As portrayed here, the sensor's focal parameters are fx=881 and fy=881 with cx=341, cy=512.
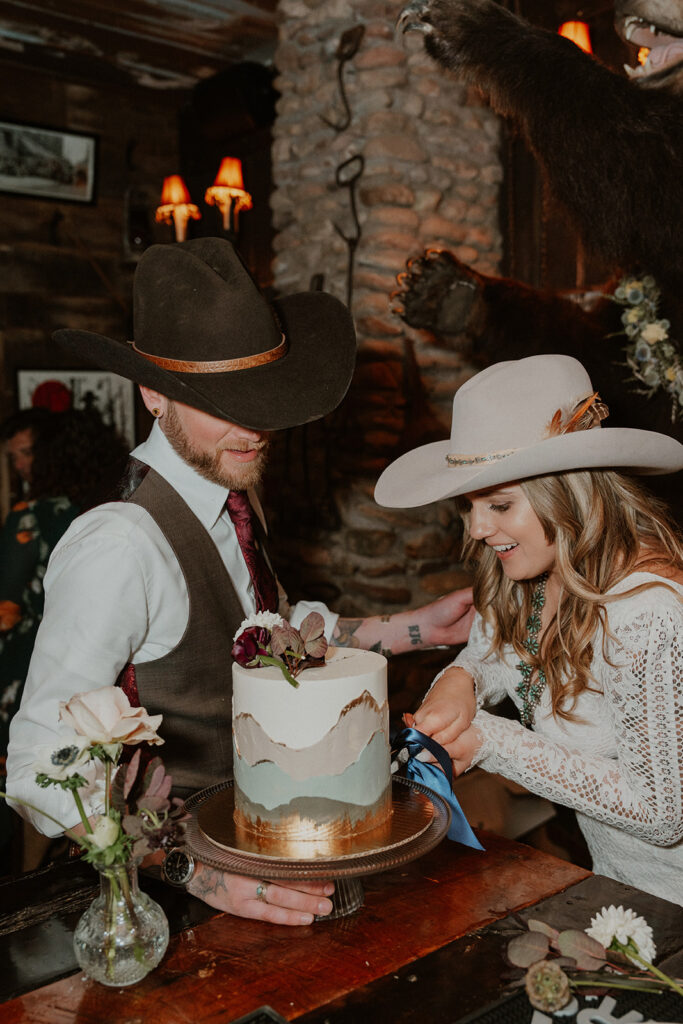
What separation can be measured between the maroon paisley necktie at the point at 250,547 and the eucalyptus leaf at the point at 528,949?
2.84 feet

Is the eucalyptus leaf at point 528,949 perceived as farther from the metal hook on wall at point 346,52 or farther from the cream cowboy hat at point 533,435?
the metal hook on wall at point 346,52

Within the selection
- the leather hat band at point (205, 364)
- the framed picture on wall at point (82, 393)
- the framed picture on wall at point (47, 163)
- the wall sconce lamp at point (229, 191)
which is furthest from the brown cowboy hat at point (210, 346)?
the framed picture on wall at point (47, 163)

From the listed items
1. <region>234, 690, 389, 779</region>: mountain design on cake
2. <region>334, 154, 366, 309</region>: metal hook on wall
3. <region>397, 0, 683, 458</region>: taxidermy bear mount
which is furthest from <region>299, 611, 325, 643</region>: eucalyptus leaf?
<region>334, 154, 366, 309</region>: metal hook on wall

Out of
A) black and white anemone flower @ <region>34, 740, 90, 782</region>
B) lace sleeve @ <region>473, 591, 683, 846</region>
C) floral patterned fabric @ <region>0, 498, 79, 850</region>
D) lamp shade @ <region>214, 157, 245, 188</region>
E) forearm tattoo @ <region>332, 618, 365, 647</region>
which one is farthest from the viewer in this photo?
lamp shade @ <region>214, 157, 245, 188</region>

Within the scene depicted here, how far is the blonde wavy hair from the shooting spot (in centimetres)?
154

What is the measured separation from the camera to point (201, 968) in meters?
1.12

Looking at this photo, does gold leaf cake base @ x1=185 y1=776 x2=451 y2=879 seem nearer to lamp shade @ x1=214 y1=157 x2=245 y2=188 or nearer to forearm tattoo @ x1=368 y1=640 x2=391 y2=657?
forearm tattoo @ x1=368 y1=640 x2=391 y2=657

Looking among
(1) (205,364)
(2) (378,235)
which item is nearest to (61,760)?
(1) (205,364)

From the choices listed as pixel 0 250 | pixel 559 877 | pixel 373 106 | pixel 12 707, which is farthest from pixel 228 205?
pixel 559 877

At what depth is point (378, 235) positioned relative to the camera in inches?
139

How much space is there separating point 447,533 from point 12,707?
73.3 inches

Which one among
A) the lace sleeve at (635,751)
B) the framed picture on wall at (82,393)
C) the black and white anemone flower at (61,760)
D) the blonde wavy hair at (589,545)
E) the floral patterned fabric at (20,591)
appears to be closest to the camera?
the black and white anemone flower at (61,760)

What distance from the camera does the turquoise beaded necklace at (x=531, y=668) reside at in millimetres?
1718

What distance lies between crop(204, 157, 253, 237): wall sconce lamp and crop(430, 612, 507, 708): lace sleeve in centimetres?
286
